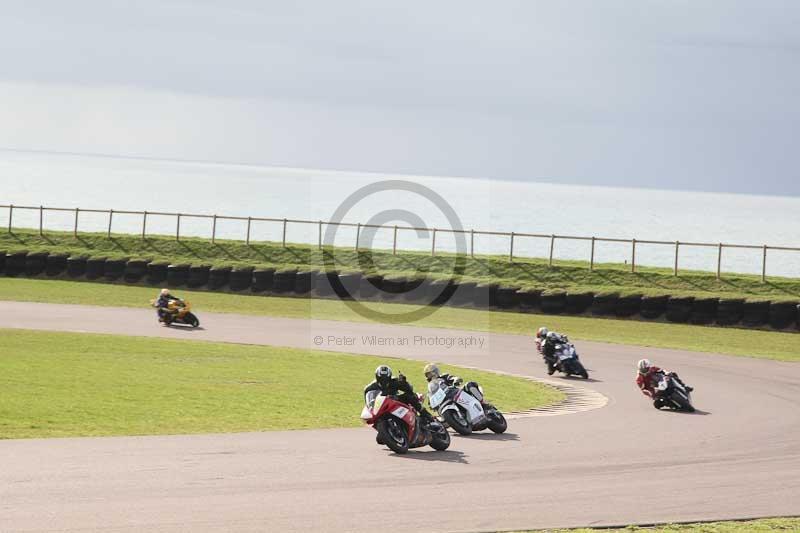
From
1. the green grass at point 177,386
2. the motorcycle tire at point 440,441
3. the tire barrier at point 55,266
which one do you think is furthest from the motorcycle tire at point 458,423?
the tire barrier at point 55,266

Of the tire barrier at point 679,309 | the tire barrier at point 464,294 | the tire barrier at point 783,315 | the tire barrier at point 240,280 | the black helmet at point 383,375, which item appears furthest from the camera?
the tire barrier at point 240,280

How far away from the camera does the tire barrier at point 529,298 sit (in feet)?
158

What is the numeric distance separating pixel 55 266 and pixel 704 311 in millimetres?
28373

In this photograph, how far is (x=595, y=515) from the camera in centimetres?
1377

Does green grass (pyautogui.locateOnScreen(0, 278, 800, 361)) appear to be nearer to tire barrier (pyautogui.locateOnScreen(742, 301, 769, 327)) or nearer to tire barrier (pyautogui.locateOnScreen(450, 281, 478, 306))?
tire barrier (pyautogui.locateOnScreen(742, 301, 769, 327))

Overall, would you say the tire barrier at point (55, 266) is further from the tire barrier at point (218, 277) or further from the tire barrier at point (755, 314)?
the tire barrier at point (755, 314)

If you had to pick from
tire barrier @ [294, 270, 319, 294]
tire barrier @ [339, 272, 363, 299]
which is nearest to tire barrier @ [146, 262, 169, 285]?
tire barrier @ [294, 270, 319, 294]

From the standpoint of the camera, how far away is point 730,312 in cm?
4481

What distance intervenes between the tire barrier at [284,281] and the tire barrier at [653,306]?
49.1ft

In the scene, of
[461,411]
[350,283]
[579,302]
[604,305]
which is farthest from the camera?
[350,283]

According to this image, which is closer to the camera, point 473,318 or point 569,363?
point 569,363

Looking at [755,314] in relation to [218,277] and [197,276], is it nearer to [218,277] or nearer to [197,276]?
[218,277]

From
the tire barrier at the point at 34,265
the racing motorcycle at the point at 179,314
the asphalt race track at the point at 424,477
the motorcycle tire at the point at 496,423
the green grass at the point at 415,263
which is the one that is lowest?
the asphalt race track at the point at 424,477

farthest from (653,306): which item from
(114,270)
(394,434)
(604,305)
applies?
(394,434)
